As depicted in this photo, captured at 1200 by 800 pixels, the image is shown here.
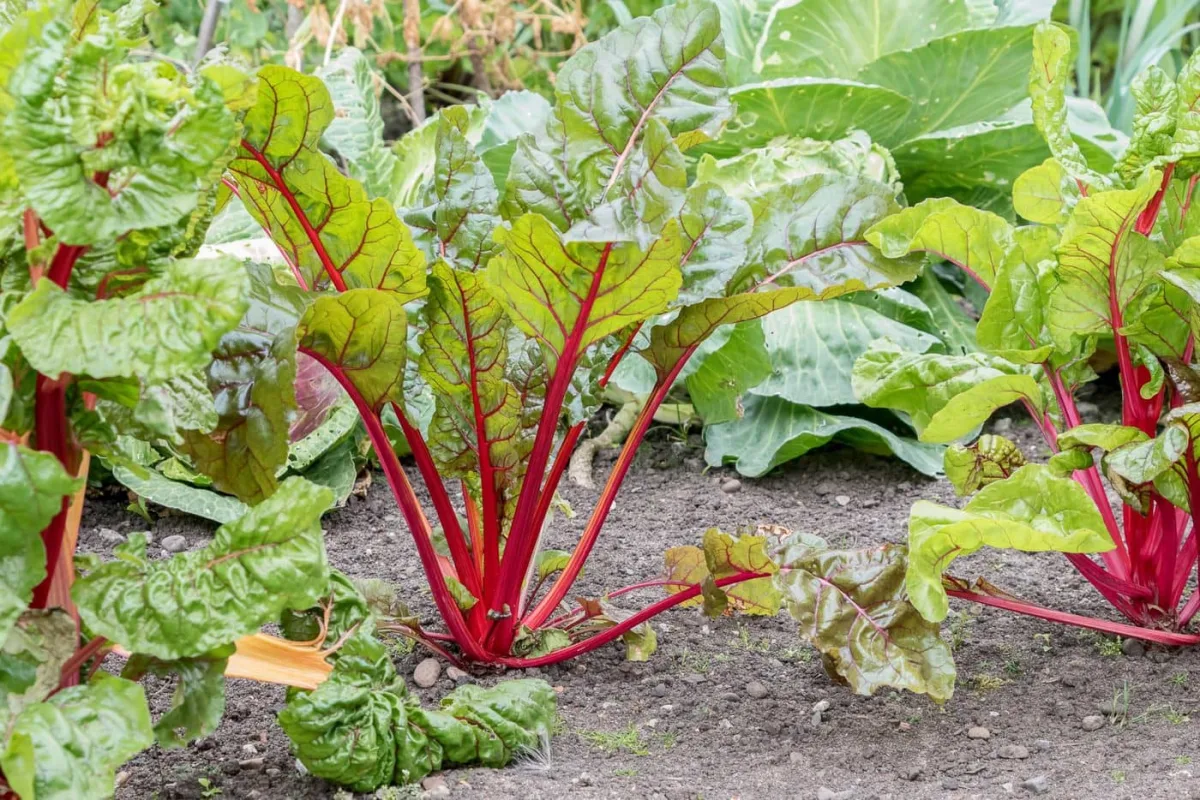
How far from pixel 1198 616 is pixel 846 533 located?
60 centimetres

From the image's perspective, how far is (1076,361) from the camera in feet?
5.62

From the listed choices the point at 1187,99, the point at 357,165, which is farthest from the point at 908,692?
the point at 357,165

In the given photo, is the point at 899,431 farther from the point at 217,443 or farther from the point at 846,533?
the point at 217,443

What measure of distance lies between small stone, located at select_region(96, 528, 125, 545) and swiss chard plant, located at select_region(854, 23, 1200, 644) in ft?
4.36

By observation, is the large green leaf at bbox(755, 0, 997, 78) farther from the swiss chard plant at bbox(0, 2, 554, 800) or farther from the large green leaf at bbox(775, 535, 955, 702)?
the swiss chard plant at bbox(0, 2, 554, 800)

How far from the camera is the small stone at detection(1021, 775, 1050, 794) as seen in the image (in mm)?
1340

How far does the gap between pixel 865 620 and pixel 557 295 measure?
53 centimetres

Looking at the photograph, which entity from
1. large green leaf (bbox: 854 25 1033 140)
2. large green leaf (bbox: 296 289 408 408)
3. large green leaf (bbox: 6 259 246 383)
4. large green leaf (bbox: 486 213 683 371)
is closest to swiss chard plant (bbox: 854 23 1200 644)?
large green leaf (bbox: 486 213 683 371)

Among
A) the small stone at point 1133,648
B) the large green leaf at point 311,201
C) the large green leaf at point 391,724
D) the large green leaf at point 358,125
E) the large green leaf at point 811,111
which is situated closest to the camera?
the large green leaf at point 391,724

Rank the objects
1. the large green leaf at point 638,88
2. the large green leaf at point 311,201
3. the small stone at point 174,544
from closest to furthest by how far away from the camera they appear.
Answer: the large green leaf at point 311,201
the large green leaf at point 638,88
the small stone at point 174,544

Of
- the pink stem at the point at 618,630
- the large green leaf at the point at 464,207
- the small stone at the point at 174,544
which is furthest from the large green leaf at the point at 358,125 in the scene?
the pink stem at the point at 618,630

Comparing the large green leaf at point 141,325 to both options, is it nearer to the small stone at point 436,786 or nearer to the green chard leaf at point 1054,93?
the small stone at point 436,786

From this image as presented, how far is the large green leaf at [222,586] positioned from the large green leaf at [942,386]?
0.84 meters

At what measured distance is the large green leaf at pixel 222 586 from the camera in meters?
1.12
